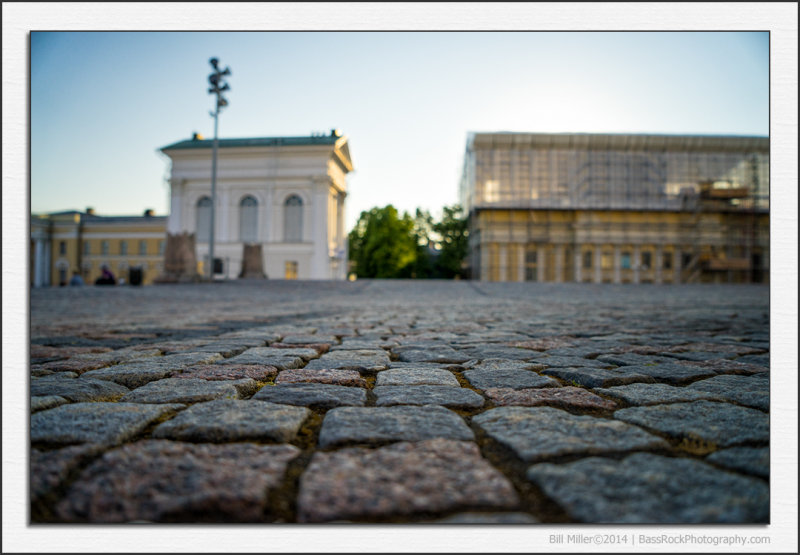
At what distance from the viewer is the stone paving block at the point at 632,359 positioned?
2.70 metres

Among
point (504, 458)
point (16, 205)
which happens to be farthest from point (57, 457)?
point (504, 458)

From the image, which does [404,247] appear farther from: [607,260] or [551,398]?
[551,398]

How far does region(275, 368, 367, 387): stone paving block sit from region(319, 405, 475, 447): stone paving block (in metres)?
0.52

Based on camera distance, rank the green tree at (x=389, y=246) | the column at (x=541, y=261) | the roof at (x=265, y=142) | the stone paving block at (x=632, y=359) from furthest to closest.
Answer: the green tree at (x=389, y=246)
the roof at (x=265, y=142)
the column at (x=541, y=261)
the stone paving block at (x=632, y=359)

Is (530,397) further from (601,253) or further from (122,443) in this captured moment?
(601,253)

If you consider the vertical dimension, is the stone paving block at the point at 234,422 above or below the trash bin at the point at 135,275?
below

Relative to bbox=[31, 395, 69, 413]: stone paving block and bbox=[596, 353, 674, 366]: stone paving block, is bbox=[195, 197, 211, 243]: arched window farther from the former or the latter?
bbox=[31, 395, 69, 413]: stone paving block

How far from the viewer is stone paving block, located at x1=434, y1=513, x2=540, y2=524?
33.8 inches

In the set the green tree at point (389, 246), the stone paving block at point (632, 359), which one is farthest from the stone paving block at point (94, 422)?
the green tree at point (389, 246)

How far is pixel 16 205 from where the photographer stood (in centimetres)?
120

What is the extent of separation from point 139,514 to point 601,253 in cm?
4554

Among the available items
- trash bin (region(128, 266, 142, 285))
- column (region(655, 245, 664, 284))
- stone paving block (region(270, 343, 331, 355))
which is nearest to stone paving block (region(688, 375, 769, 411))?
stone paving block (region(270, 343, 331, 355))

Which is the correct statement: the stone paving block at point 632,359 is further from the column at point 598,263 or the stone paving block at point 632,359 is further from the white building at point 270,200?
the column at point 598,263

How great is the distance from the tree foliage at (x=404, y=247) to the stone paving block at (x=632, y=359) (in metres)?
44.5
